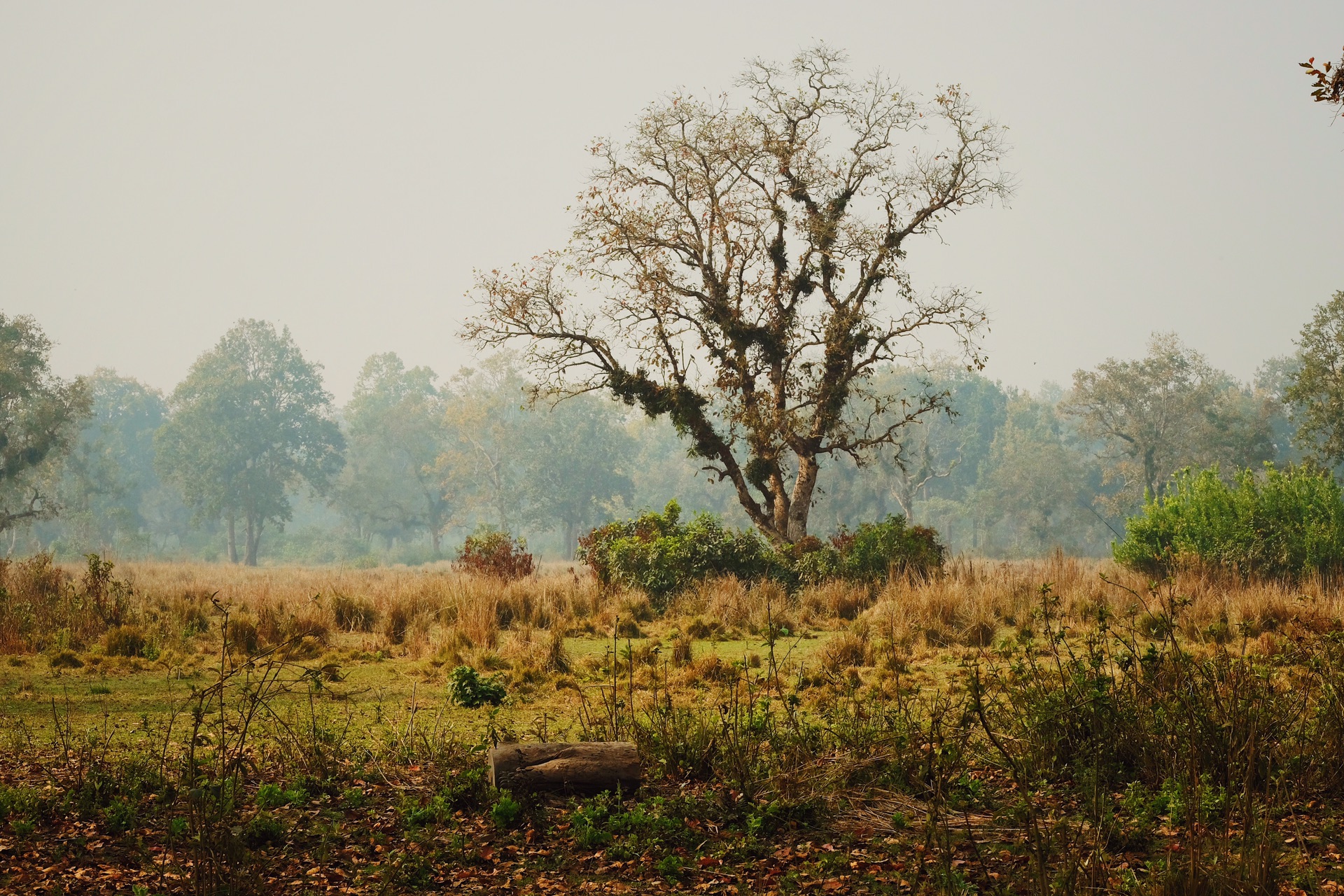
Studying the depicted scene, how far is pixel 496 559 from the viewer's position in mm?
22422

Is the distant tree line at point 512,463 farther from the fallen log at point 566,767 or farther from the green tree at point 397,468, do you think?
the fallen log at point 566,767

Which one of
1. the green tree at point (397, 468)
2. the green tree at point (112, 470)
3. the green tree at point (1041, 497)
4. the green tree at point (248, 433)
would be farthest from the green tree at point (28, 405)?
the green tree at point (1041, 497)

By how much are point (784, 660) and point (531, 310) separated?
559 inches

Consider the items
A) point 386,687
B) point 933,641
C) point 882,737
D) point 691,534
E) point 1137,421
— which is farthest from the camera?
point 1137,421

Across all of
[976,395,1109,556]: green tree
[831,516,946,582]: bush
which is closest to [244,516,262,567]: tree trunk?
[976,395,1109,556]: green tree

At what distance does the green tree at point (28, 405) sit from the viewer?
39688 millimetres

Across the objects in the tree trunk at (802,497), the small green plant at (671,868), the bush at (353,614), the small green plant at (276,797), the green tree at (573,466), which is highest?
the green tree at (573,466)

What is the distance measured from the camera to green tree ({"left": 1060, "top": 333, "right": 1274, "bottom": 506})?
48375mm

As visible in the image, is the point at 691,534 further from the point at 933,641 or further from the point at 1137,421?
the point at 1137,421

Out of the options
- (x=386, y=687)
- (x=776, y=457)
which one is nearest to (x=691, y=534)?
(x=776, y=457)

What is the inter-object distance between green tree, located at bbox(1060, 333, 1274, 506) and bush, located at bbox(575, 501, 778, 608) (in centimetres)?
3578

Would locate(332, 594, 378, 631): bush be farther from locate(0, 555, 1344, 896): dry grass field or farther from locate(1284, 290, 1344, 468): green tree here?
locate(1284, 290, 1344, 468): green tree

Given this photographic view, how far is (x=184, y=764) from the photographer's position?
5.52m

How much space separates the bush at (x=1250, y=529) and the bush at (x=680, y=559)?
6.70 metres
